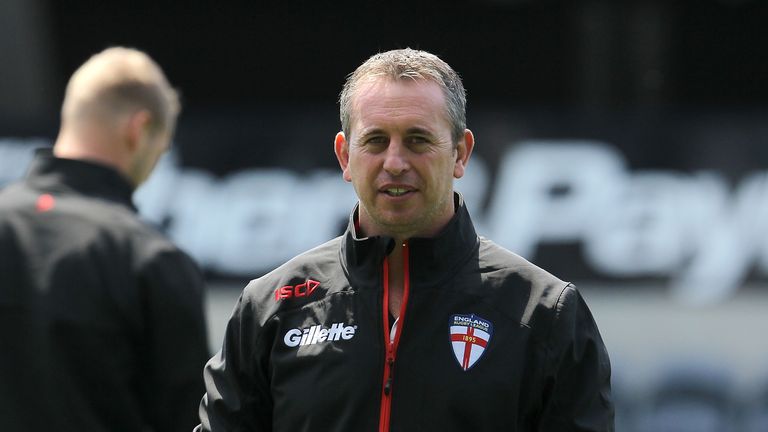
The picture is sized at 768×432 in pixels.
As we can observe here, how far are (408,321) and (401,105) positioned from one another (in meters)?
0.43

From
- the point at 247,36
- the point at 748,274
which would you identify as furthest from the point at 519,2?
the point at 748,274

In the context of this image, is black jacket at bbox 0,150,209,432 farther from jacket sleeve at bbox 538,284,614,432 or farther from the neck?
jacket sleeve at bbox 538,284,614,432

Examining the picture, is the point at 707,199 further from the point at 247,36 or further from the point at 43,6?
the point at 43,6

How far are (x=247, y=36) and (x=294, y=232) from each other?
331 centimetres

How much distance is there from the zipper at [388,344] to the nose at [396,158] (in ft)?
0.51

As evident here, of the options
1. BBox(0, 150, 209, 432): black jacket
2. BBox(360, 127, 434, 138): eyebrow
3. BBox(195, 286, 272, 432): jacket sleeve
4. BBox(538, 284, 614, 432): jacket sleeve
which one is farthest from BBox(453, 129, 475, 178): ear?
BBox(0, 150, 209, 432): black jacket

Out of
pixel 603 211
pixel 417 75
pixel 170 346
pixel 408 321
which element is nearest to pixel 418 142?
pixel 417 75

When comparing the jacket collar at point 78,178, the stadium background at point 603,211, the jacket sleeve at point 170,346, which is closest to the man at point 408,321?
the jacket sleeve at point 170,346

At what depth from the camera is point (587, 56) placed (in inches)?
394

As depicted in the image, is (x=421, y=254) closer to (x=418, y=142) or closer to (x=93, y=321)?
(x=418, y=142)

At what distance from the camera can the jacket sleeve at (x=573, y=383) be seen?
2730 millimetres

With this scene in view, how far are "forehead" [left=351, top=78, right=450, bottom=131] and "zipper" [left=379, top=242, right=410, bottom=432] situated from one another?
0.25 meters

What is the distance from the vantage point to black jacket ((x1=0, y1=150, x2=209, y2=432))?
3.23 m

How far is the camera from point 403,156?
2818 mm
